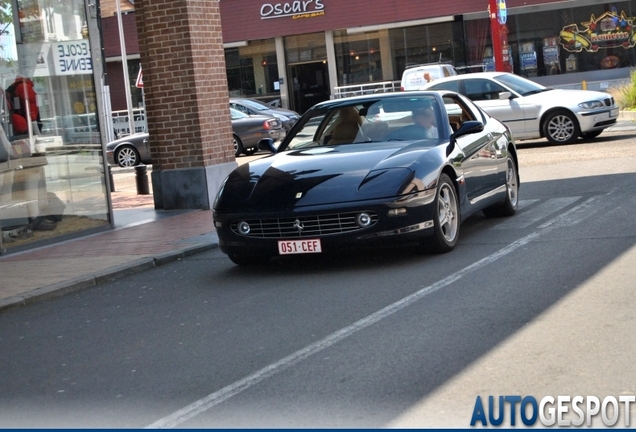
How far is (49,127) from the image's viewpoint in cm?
1327

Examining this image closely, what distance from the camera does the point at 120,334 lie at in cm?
746

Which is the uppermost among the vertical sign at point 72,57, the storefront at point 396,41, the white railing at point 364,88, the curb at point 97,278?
the storefront at point 396,41

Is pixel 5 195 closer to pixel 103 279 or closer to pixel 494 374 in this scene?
pixel 103 279

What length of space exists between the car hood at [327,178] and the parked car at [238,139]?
659 inches

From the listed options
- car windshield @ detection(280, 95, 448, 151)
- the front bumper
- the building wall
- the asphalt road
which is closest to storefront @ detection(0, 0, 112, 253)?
the asphalt road

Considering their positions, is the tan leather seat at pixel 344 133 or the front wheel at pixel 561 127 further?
the front wheel at pixel 561 127

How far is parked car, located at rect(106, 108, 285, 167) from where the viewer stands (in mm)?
26969

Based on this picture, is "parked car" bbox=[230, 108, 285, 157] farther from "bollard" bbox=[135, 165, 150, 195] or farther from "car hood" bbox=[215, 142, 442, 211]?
"car hood" bbox=[215, 142, 442, 211]

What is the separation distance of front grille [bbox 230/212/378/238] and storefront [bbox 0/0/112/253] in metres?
4.54

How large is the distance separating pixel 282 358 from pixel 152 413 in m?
1.09

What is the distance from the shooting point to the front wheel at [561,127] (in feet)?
66.3

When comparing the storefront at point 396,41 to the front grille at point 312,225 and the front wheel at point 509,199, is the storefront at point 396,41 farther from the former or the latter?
the front grille at point 312,225

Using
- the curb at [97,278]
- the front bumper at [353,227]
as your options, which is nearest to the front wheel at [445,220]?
the front bumper at [353,227]

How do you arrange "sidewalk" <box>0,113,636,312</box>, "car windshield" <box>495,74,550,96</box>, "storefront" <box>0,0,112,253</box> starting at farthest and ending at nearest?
"car windshield" <box>495,74,550,96</box>, "storefront" <box>0,0,112,253</box>, "sidewalk" <box>0,113,636,312</box>
